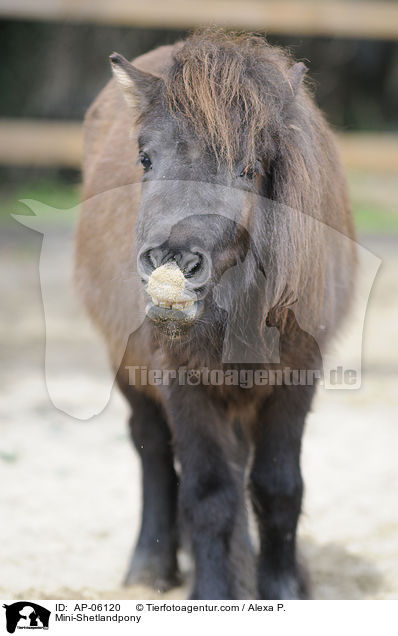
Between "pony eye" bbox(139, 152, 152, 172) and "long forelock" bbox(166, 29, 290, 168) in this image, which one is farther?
"pony eye" bbox(139, 152, 152, 172)

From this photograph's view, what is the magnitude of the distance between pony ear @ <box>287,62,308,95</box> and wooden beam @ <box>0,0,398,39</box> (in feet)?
16.2

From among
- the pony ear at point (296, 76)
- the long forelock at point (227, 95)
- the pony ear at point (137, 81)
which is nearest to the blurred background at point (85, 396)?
the pony ear at point (296, 76)

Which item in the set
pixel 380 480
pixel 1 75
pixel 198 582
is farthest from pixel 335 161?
pixel 1 75

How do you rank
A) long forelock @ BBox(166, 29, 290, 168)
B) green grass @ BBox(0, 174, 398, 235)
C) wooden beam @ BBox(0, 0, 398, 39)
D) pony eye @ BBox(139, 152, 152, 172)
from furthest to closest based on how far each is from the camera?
green grass @ BBox(0, 174, 398, 235)
wooden beam @ BBox(0, 0, 398, 39)
pony eye @ BBox(139, 152, 152, 172)
long forelock @ BBox(166, 29, 290, 168)

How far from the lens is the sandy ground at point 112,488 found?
3.64 meters

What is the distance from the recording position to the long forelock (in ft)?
8.55

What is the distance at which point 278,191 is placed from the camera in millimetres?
2752

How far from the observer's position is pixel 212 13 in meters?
7.57

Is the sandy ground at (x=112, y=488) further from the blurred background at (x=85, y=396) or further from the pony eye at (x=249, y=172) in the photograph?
the pony eye at (x=249, y=172)

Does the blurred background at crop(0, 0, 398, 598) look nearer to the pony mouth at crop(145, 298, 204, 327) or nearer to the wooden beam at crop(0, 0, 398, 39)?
the wooden beam at crop(0, 0, 398, 39)

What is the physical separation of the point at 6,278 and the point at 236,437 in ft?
15.5

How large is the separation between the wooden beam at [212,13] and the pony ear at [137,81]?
4.97 m

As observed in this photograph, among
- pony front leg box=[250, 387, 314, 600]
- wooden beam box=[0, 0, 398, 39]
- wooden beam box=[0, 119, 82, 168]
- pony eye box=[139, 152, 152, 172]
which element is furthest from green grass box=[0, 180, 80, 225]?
pony eye box=[139, 152, 152, 172]
